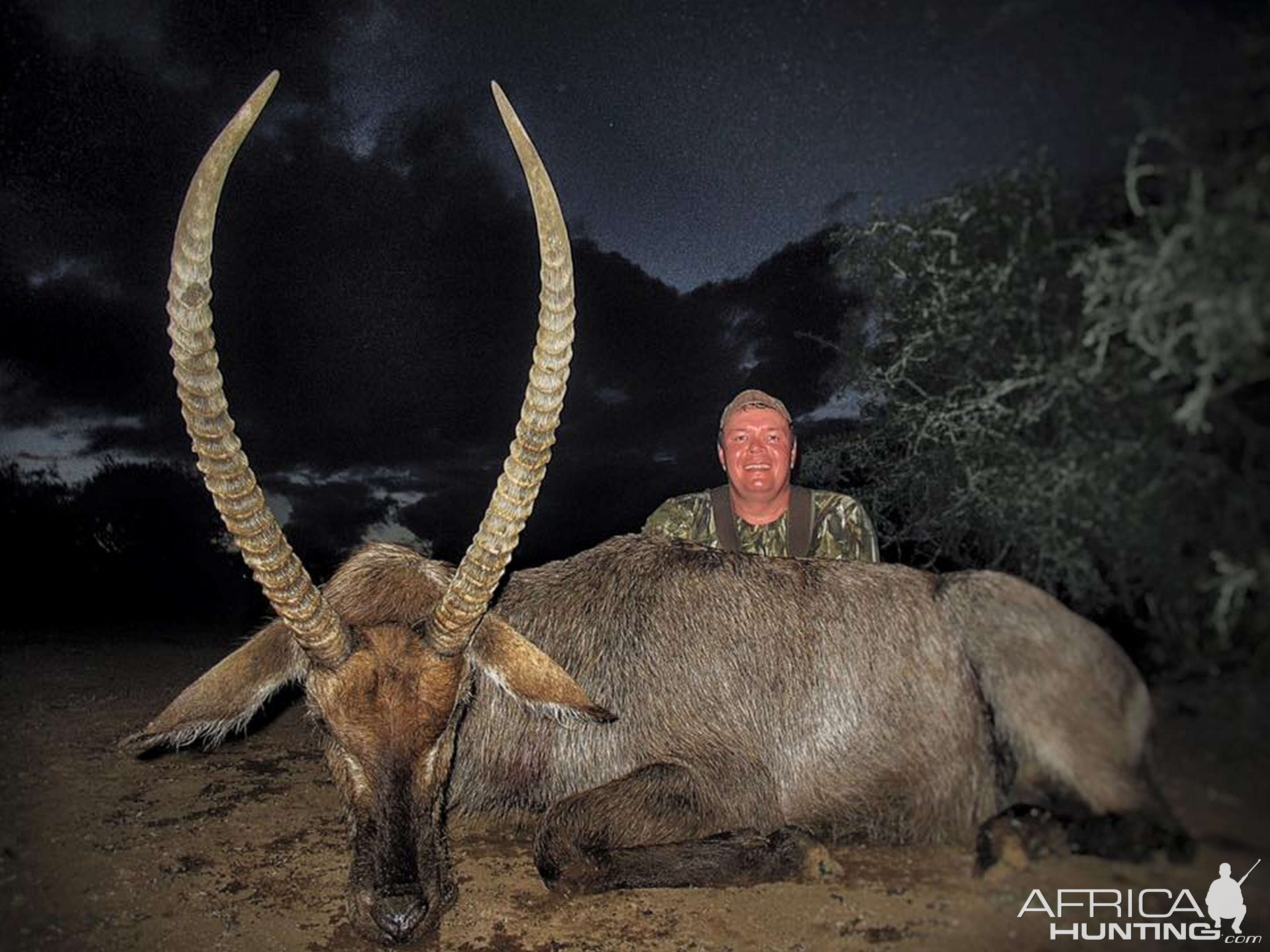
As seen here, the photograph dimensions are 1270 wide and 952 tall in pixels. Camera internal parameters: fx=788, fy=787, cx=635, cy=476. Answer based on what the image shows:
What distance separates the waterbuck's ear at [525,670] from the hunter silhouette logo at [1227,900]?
2001 millimetres

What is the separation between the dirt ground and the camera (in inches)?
79.2

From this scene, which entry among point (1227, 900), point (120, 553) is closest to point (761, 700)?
point (1227, 900)

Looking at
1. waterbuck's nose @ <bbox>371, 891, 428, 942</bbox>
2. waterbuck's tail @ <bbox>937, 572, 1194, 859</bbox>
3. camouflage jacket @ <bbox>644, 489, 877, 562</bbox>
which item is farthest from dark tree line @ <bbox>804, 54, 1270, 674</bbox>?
waterbuck's nose @ <bbox>371, 891, 428, 942</bbox>

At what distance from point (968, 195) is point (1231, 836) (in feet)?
6.87

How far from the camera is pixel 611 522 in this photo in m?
22.3

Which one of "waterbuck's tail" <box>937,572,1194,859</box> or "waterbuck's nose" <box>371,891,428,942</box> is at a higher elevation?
"waterbuck's tail" <box>937,572,1194,859</box>

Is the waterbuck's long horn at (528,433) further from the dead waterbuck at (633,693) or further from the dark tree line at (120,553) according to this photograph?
the dark tree line at (120,553)

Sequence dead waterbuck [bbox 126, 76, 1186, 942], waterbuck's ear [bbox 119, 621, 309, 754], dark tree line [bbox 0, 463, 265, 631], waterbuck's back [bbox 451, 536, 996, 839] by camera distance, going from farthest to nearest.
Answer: dark tree line [bbox 0, 463, 265, 631], waterbuck's back [bbox 451, 536, 996, 839], waterbuck's ear [bbox 119, 621, 309, 754], dead waterbuck [bbox 126, 76, 1186, 942]

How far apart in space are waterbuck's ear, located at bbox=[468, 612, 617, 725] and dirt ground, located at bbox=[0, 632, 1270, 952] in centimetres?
75

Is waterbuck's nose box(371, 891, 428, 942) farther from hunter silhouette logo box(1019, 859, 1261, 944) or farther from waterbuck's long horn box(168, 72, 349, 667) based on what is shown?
hunter silhouette logo box(1019, 859, 1261, 944)

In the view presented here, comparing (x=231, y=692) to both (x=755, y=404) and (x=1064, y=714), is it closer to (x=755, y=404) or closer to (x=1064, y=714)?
(x=1064, y=714)

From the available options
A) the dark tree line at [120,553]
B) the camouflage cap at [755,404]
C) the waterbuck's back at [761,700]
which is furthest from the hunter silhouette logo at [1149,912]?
the dark tree line at [120,553]

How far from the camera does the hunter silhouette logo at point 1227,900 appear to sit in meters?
1.90

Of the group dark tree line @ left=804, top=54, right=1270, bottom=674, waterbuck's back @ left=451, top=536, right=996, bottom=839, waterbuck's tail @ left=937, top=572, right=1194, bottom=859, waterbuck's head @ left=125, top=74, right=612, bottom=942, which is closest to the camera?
dark tree line @ left=804, top=54, right=1270, bottom=674
